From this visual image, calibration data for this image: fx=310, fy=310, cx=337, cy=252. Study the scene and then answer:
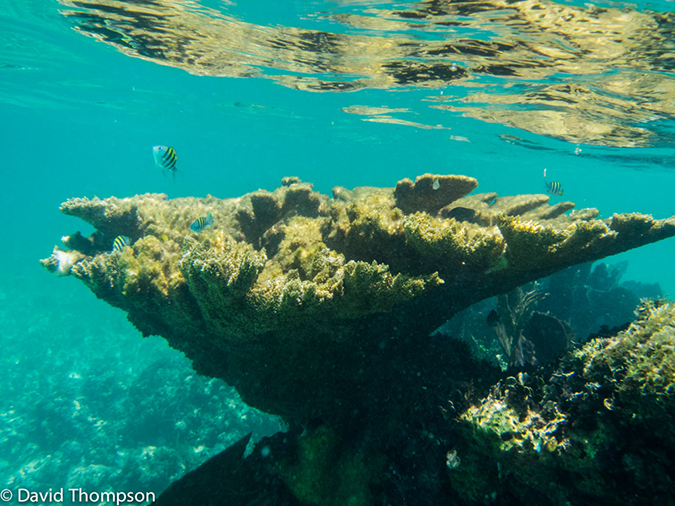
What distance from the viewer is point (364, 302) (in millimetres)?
3539

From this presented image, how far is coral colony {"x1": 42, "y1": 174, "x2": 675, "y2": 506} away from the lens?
2.58 meters

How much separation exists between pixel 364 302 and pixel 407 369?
4.50 ft

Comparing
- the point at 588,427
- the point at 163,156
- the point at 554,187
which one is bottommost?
the point at 554,187

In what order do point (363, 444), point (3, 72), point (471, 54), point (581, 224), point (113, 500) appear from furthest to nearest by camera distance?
1. point (3, 72)
2. point (471, 54)
3. point (113, 500)
4. point (363, 444)
5. point (581, 224)

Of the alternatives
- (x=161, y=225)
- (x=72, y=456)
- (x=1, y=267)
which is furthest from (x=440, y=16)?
(x=1, y=267)

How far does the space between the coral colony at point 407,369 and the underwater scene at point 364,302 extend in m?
0.03

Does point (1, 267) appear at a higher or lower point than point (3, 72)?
lower

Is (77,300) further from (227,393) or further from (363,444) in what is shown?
(363,444)

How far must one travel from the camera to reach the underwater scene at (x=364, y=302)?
10.0 feet

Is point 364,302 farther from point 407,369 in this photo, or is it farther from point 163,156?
point 163,156

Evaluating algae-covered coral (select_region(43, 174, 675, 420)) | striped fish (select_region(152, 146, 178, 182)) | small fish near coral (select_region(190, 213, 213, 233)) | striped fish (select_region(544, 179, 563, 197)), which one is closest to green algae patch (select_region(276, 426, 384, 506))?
algae-covered coral (select_region(43, 174, 675, 420))

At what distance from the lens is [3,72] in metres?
23.0

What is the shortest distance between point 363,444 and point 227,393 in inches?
424

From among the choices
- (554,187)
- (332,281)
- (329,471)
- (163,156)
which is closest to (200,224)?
(163,156)
